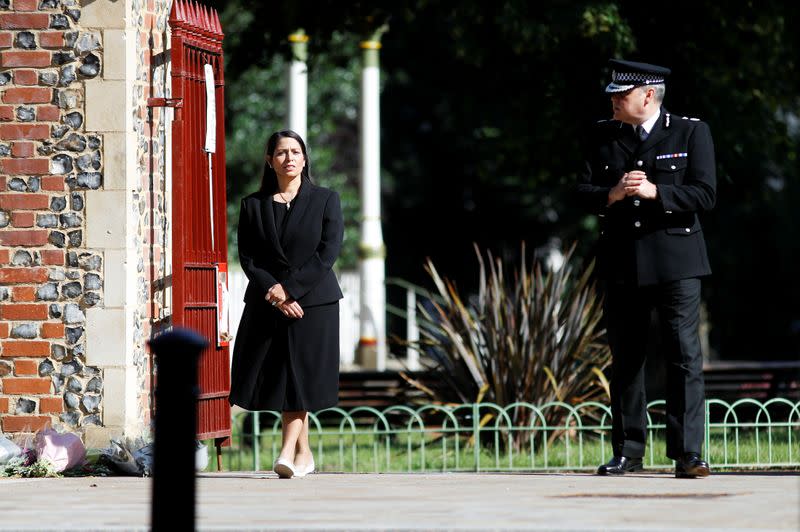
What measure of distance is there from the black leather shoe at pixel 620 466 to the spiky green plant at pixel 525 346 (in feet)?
12.3

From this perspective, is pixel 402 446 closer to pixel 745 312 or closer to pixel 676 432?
pixel 676 432

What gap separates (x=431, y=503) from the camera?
6945mm

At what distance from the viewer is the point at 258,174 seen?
2920 centimetres

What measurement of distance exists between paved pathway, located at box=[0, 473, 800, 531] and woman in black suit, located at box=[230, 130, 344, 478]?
45 cm

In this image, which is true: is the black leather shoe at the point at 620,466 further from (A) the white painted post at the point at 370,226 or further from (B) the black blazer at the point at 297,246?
(A) the white painted post at the point at 370,226

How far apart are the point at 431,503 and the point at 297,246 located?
6.66ft

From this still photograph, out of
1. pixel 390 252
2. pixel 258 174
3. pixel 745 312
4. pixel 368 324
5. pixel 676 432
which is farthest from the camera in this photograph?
pixel 390 252

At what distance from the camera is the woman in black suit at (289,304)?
8.38 metres

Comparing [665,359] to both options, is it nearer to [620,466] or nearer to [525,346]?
[620,466]

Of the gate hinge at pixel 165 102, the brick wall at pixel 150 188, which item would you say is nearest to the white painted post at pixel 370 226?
the brick wall at pixel 150 188

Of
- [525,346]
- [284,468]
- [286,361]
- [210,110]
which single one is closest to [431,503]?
[284,468]

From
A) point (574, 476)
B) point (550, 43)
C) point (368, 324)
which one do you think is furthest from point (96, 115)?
point (368, 324)

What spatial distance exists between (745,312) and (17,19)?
24920mm

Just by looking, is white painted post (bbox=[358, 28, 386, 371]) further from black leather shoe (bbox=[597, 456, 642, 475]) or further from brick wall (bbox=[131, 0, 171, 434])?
black leather shoe (bbox=[597, 456, 642, 475])
